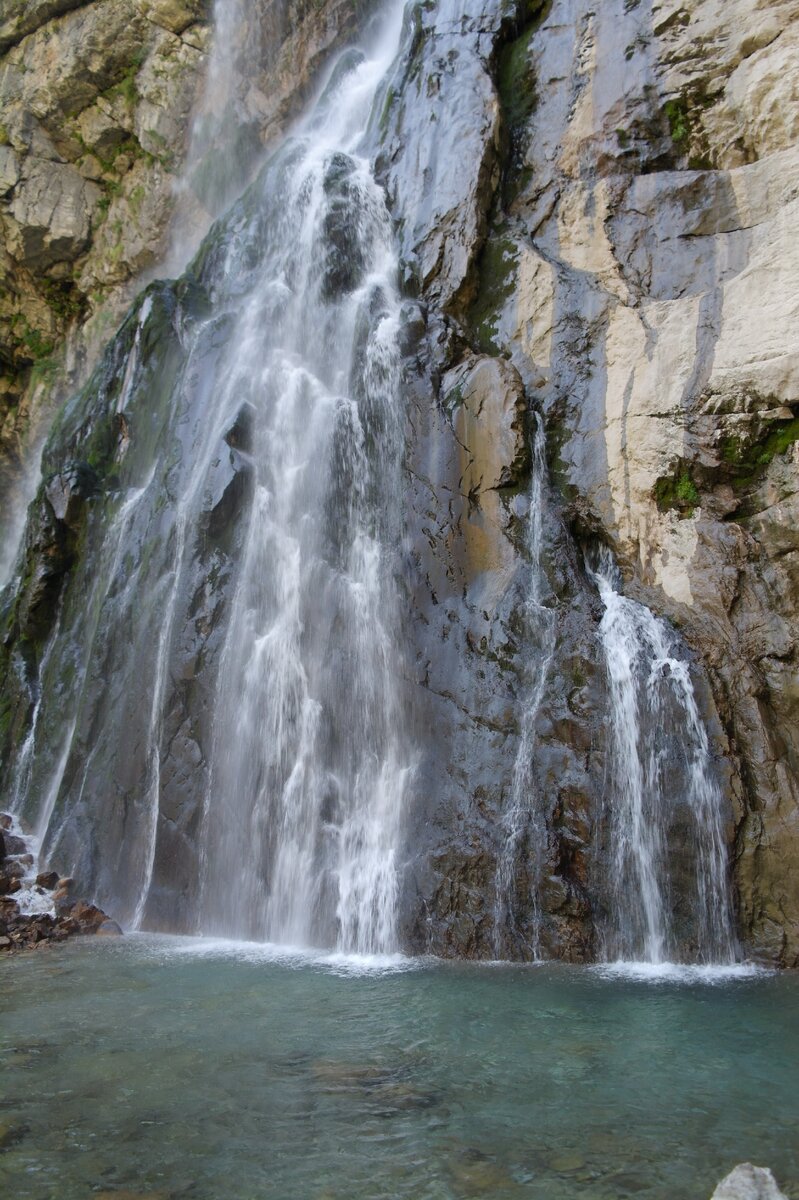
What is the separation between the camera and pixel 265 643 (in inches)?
471

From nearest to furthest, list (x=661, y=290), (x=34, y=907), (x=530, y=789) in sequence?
(x=530, y=789) < (x=34, y=907) < (x=661, y=290)

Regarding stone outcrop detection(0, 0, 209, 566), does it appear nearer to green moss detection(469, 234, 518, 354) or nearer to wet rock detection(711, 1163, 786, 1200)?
green moss detection(469, 234, 518, 354)

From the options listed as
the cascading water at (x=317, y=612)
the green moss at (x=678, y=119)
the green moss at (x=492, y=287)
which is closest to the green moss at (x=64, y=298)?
the cascading water at (x=317, y=612)

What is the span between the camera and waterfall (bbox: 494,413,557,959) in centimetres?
894

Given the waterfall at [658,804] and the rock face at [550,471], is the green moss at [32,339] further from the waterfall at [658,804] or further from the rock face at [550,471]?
the waterfall at [658,804]

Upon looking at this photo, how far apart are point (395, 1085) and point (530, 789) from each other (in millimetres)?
4839

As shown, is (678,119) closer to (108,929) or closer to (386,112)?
(386,112)

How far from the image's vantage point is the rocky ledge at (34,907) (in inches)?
386

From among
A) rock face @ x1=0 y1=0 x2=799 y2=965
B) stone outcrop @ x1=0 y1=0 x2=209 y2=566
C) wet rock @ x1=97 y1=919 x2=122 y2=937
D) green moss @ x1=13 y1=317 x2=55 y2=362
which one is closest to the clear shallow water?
rock face @ x1=0 y1=0 x2=799 y2=965

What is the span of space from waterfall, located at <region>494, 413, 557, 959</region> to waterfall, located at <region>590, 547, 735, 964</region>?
2.51ft

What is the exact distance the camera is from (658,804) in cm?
901

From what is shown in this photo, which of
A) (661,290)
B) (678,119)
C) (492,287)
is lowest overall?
(661,290)

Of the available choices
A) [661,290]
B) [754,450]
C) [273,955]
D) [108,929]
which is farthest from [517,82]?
[108,929]

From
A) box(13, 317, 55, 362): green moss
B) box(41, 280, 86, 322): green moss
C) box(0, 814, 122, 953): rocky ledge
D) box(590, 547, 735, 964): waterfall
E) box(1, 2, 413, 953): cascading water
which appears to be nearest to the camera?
box(590, 547, 735, 964): waterfall
